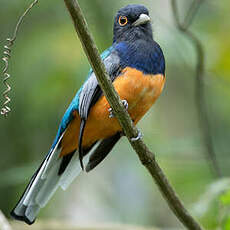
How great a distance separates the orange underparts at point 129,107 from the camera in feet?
15.4

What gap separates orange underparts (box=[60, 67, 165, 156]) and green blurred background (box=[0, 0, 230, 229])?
167 centimetres

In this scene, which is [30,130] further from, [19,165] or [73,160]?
[73,160]

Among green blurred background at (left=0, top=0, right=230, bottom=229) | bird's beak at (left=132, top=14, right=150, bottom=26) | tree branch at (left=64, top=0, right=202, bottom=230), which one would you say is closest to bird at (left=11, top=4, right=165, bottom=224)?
bird's beak at (left=132, top=14, right=150, bottom=26)

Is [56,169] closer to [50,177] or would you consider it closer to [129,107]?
[50,177]

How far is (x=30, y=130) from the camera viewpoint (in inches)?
295

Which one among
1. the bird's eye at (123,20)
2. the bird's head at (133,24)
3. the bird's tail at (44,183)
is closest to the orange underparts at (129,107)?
the bird's tail at (44,183)

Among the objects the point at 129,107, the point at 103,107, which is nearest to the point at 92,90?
the point at 103,107

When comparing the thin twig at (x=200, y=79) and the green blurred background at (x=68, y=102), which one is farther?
the green blurred background at (x=68, y=102)

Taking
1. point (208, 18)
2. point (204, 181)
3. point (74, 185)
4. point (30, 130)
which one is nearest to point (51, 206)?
point (74, 185)

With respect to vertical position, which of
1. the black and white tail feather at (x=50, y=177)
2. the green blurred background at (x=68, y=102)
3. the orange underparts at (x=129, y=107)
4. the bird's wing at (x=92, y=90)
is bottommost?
the green blurred background at (x=68, y=102)

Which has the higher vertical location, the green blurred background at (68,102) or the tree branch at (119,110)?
the tree branch at (119,110)

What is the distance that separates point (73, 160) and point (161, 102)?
3.28 metres

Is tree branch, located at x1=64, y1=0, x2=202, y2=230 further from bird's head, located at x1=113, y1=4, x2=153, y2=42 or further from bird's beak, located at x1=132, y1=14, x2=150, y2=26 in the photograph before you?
bird's beak, located at x1=132, y1=14, x2=150, y2=26

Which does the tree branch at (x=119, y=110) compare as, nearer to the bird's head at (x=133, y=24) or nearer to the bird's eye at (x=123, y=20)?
the bird's head at (x=133, y=24)
